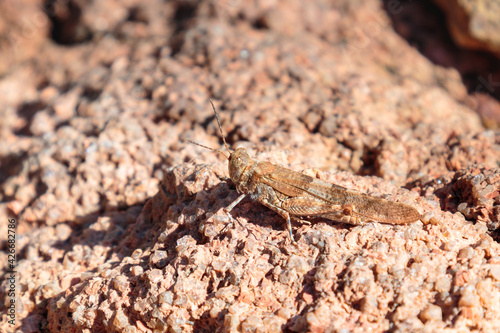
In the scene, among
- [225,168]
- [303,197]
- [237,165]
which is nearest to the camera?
[303,197]

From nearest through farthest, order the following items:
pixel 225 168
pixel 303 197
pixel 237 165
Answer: pixel 303 197 < pixel 237 165 < pixel 225 168

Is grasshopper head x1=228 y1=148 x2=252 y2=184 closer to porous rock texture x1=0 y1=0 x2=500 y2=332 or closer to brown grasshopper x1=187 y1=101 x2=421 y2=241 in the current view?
brown grasshopper x1=187 y1=101 x2=421 y2=241

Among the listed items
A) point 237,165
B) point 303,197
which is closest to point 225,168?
point 237,165

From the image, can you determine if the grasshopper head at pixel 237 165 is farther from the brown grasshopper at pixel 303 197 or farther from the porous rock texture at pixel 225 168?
the porous rock texture at pixel 225 168

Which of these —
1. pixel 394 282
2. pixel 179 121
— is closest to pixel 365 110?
pixel 179 121

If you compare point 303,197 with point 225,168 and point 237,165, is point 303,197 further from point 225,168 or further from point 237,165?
point 225,168

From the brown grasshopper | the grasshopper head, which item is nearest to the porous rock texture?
the brown grasshopper

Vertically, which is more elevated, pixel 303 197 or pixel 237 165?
pixel 303 197

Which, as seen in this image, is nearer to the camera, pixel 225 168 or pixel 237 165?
pixel 237 165
